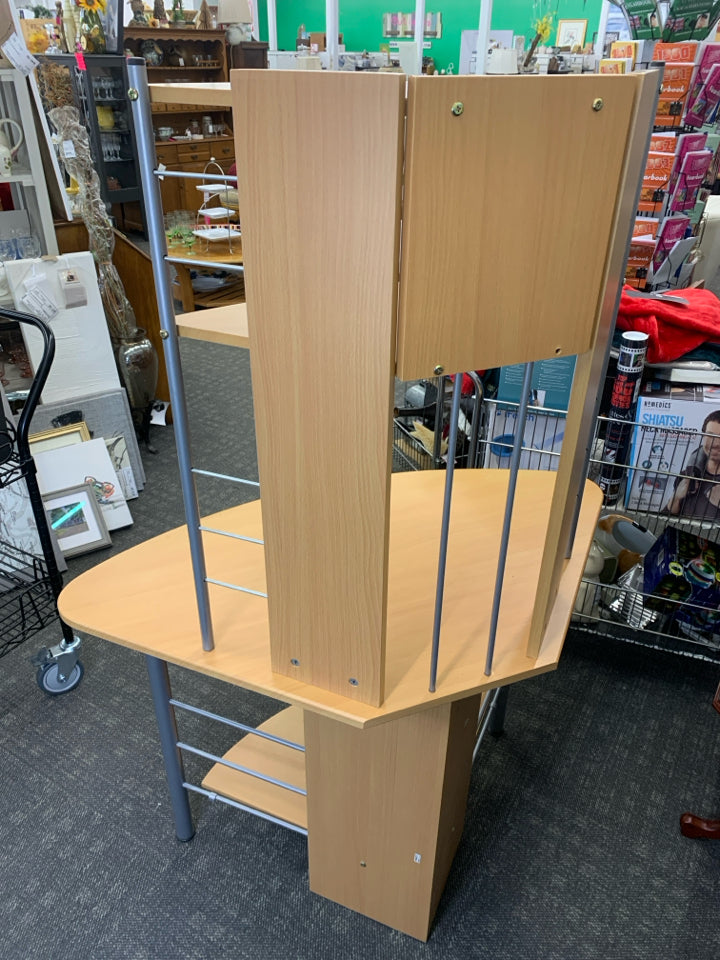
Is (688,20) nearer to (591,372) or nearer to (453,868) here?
(591,372)

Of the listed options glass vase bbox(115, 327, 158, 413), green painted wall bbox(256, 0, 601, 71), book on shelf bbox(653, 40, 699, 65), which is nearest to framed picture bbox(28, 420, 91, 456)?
glass vase bbox(115, 327, 158, 413)

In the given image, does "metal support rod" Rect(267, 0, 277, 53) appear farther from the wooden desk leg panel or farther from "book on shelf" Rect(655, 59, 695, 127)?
the wooden desk leg panel

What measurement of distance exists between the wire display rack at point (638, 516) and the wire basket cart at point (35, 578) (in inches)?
44.0

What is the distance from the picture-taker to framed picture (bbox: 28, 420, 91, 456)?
2.82 metres

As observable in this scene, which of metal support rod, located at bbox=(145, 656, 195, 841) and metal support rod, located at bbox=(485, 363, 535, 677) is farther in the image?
metal support rod, located at bbox=(145, 656, 195, 841)

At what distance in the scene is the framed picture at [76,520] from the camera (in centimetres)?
273

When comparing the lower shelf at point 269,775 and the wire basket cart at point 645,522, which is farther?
the wire basket cart at point 645,522

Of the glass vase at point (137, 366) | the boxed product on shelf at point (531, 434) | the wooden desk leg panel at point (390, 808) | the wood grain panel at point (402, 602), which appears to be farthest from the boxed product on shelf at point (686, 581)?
the glass vase at point (137, 366)

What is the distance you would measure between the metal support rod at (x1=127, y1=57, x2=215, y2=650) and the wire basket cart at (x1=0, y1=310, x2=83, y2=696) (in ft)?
3.21

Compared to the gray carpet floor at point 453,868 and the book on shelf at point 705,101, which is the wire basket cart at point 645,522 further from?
the book on shelf at point 705,101

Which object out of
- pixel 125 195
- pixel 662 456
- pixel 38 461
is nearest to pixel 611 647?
pixel 662 456

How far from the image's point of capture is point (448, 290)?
0.83m

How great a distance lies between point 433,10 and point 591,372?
766 cm

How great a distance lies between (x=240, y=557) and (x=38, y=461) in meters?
1.66
